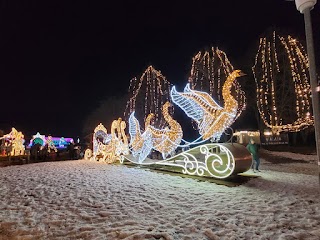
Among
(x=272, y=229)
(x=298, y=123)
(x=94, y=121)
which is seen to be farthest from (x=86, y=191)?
(x=94, y=121)

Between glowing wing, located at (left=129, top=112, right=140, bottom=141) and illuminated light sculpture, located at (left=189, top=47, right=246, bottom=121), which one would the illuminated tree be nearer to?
illuminated light sculpture, located at (left=189, top=47, right=246, bottom=121)

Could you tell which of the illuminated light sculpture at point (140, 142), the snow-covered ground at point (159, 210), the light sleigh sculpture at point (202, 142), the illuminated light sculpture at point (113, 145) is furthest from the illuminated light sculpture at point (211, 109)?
the illuminated light sculpture at point (113, 145)

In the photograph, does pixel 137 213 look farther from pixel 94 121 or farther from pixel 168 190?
pixel 94 121

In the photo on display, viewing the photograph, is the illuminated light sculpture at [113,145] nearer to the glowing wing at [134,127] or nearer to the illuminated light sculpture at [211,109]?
the glowing wing at [134,127]

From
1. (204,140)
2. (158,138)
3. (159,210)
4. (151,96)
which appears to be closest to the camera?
(159,210)

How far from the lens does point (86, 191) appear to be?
7.09m

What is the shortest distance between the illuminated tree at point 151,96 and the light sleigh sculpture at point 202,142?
8.04 m

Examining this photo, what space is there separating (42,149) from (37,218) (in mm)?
17830

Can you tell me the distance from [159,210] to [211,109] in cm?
546

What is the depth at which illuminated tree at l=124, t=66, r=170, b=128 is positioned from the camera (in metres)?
22.2

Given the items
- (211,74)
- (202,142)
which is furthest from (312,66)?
(211,74)

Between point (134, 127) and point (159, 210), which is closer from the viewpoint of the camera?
point (159, 210)

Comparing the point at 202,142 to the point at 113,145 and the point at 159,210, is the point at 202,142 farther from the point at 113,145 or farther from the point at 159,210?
the point at 113,145

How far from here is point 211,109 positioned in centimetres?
997
